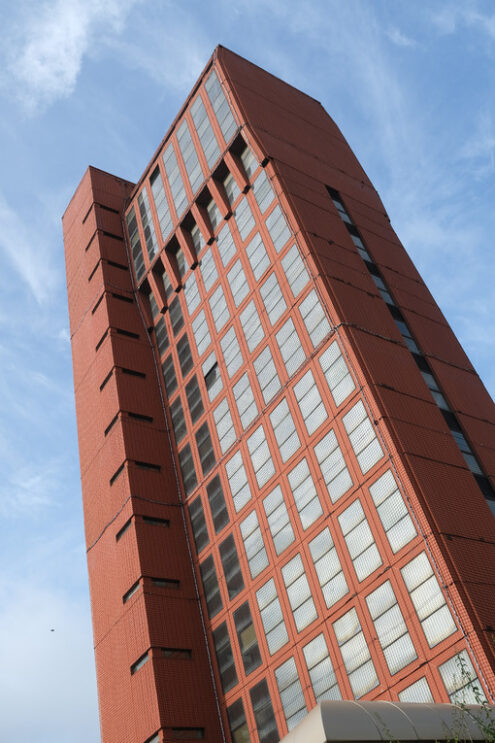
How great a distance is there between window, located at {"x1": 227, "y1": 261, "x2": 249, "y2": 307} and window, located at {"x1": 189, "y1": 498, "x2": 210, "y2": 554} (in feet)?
46.3

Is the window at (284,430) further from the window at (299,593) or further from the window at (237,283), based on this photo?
the window at (237,283)

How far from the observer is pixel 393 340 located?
47.1m

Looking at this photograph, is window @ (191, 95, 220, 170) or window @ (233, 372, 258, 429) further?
window @ (191, 95, 220, 170)

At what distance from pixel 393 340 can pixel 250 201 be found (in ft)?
58.7

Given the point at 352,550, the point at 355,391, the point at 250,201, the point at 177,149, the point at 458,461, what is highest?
the point at 177,149

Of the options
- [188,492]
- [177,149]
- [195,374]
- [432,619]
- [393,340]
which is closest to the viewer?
[432,619]

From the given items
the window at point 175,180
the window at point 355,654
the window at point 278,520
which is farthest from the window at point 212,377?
the window at point 355,654

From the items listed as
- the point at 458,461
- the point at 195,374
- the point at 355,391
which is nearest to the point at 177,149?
the point at 195,374

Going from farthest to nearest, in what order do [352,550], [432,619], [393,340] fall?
[393,340] → [352,550] → [432,619]

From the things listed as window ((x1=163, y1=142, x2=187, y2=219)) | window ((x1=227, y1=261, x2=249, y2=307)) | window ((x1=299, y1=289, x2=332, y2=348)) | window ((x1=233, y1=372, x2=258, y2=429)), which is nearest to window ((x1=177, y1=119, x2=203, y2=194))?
window ((x1=163, y1=142, x2=187, y2=219))

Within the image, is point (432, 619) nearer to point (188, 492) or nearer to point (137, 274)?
point (188, 492)

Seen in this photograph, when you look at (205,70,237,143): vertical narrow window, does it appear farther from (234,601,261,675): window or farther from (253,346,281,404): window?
(234,601,261,675): window

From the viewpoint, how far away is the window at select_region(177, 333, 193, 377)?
196 ft

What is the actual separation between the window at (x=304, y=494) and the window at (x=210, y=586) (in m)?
8.78
